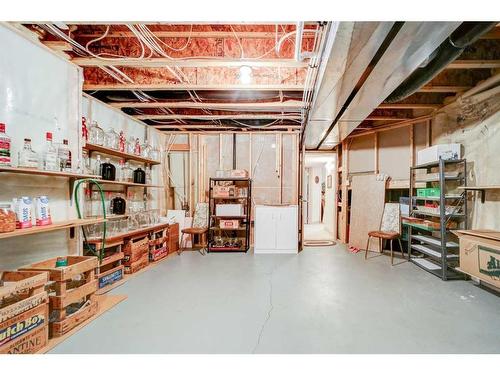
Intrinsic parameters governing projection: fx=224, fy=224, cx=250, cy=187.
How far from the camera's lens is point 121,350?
1.60m

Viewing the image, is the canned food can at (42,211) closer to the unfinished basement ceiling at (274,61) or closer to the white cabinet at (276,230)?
the unfinished basement ceiling at (274,61)

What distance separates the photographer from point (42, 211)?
185 centimetres

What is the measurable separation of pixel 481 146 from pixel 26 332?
16.0ft

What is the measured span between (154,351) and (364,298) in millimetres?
2060

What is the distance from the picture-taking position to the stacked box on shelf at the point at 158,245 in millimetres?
3646

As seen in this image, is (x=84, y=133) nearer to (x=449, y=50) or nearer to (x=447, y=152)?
(x=449, y=50)

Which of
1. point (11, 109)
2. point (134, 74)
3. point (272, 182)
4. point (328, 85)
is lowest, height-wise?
point (272, 182)

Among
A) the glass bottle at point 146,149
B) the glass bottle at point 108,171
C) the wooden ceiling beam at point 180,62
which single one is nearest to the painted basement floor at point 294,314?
the glass bottle at point 108,171

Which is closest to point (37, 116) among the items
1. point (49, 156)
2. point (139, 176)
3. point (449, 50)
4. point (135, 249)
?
point (49, 156)

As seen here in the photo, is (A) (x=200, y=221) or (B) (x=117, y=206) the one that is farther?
(A) (x=200, y=221)

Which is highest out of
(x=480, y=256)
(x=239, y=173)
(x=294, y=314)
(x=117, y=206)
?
(x=239, y=173)

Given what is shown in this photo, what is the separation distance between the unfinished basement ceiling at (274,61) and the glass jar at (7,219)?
1.49 meters
